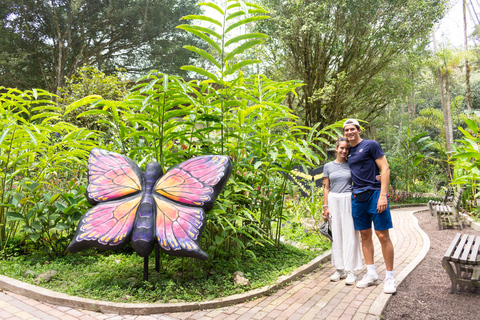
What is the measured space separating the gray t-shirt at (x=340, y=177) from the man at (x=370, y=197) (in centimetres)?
12

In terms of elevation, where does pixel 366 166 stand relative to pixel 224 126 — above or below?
below

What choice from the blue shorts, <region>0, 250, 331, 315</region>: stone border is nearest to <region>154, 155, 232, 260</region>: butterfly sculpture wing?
<region>0, 250, 331, 315</region>: stone border

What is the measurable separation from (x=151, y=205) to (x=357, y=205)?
2.26 m

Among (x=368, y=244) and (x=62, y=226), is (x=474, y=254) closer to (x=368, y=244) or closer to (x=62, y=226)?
(x=368, y=244)

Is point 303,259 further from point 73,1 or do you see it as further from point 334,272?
point 73,1

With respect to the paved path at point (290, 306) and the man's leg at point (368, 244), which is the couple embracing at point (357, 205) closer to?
the man's leg at point (368, 244)

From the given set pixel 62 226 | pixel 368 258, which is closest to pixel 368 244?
pixel 368 258

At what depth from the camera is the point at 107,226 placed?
2.93m

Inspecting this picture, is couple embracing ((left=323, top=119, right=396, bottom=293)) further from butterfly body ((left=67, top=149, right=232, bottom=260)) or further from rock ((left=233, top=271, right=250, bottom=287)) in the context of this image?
butterfly body ((left=67, top=149, right=232, bottom=260))

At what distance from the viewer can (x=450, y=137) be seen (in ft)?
62.3

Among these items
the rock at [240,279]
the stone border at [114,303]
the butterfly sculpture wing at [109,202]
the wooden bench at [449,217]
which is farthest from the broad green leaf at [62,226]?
the wooden bench at [449,217]

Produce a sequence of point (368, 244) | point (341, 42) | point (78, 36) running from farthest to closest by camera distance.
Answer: point (78, 36), point (341, 42), point (368, 244)

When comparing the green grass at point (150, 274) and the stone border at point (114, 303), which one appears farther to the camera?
the green grass at point (150, 274)

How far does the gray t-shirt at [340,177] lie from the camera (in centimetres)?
369
